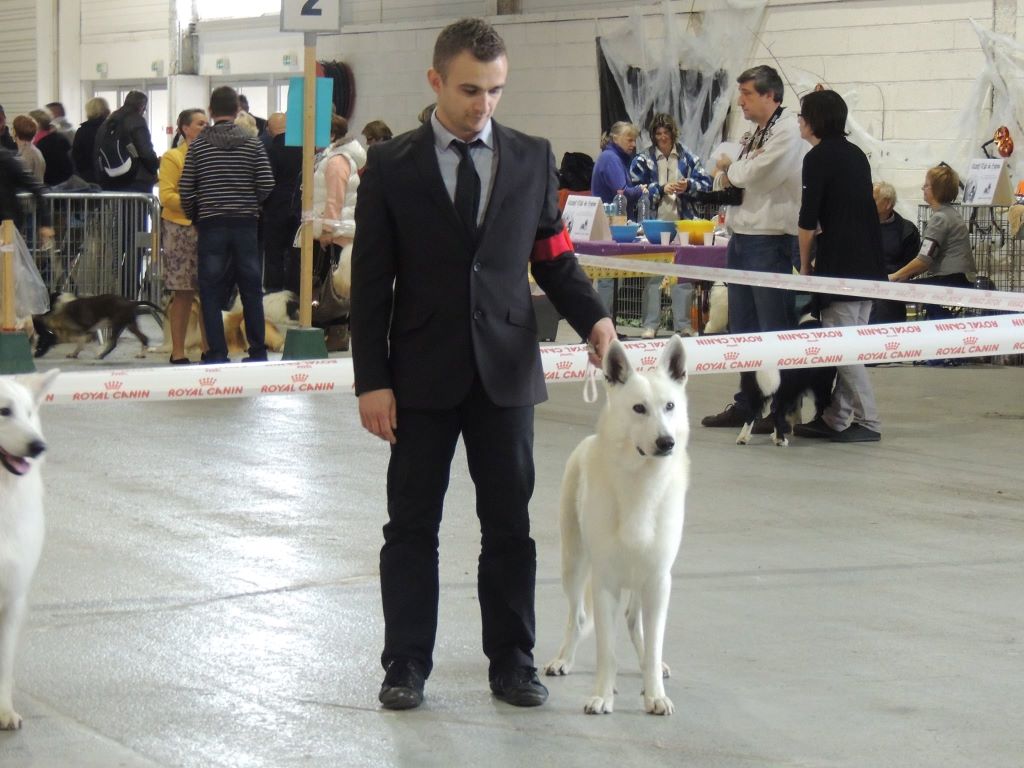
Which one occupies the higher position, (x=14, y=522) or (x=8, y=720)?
(x=14, y=522)

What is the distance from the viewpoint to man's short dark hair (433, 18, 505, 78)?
121 inches

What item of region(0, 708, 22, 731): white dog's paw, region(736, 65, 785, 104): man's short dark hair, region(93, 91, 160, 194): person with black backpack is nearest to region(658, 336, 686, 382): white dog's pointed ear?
region(0, 708, 22, 731): white dog's paw

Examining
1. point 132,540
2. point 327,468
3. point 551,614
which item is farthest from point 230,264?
point 551,614

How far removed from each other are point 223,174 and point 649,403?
20.3 ft

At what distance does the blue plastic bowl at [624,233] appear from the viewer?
403 inches

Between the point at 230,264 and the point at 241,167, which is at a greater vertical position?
the point at 241,167

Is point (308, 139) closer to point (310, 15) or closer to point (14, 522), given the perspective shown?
point (310, 15)

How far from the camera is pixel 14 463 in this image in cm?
318

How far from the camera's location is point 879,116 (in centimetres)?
1283

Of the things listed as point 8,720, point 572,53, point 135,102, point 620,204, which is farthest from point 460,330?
point 572,53

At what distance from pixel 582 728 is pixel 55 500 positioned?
3223mm

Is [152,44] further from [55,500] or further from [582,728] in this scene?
[582,728]

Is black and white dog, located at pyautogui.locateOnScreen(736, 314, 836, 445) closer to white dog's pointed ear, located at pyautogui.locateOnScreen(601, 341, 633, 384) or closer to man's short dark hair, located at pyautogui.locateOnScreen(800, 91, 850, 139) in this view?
man's short dark hair, located at pyautogui.locateOnScreen(800, 91, 850, 139)

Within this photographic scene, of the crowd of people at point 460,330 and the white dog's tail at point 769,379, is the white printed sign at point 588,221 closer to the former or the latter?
the white dog's tail at point 769,379
